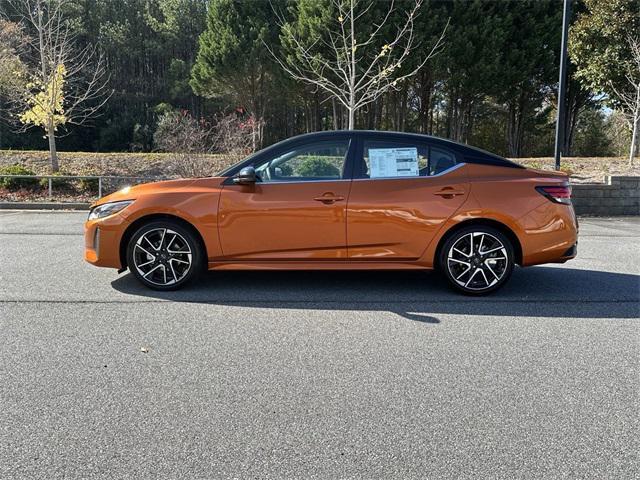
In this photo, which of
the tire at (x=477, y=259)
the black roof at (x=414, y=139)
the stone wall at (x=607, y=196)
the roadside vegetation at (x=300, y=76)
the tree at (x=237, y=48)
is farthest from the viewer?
the tree at (x=237, y=48)

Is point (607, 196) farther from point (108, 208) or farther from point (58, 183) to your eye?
point (58, 183)

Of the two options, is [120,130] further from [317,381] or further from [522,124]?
[317,381]

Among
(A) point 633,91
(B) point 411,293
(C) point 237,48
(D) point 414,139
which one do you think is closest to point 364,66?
(C) point 237,48

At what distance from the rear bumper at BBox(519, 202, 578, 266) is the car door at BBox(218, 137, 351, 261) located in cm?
186

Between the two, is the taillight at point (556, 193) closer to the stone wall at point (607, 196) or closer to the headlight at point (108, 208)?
the headlight at point (108, 208)

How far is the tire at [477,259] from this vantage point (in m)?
5.35

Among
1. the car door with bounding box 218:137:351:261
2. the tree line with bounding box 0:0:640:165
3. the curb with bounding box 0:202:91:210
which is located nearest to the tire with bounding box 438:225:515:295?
the car door with bounding box 218:137:351:261

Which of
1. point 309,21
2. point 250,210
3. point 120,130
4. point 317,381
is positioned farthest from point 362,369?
point 120,130

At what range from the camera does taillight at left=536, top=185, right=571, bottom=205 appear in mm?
5352

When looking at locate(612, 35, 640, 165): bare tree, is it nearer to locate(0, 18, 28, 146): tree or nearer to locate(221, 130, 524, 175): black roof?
locate(221, 130, 524, 175): black roof

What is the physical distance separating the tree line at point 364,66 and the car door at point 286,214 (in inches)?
411

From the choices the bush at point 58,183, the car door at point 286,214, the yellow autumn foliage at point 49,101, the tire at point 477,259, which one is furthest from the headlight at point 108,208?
the yellow autumn foliage at point 49,101

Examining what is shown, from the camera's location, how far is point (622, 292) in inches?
223

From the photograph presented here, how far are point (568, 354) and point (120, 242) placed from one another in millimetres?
4253
